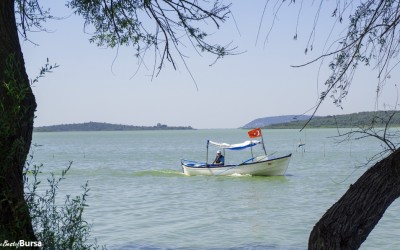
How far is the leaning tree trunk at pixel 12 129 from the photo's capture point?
3740 millimetres

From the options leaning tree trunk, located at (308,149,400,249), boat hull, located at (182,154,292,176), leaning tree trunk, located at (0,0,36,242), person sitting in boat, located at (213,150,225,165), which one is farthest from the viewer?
person sitting in boat, located at (213,150,225,165)

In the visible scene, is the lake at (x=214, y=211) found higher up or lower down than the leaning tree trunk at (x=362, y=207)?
lower down

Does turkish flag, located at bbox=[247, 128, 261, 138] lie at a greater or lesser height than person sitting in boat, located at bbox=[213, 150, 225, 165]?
greater

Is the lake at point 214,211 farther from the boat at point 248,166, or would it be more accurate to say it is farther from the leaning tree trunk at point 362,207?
the leaning tree trunk at point 362,207

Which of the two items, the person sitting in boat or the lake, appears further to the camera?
the person sitting in boat

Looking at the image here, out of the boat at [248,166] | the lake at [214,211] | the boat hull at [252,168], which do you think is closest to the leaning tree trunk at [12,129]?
the lake at [214,211]

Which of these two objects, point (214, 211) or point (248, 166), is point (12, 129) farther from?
point (248, 166)

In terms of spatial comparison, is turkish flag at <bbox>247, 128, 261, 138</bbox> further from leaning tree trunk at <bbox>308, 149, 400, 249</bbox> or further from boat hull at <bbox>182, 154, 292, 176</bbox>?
leaning tree trunk at <bbox>308, 149, 400, 249</bbox>

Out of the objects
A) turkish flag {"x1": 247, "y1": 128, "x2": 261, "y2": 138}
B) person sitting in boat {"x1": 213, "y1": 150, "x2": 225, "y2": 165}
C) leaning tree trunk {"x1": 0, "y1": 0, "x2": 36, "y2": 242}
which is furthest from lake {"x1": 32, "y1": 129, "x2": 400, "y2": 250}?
turkish flag {"x1": 247, "y1": 128, "x2": 261, "y2": 138}

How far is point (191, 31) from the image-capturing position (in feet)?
18.2

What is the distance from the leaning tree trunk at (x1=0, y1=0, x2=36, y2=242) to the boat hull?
27236 mm

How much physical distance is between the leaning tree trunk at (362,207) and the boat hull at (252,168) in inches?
1084

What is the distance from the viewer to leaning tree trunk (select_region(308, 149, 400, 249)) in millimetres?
3576

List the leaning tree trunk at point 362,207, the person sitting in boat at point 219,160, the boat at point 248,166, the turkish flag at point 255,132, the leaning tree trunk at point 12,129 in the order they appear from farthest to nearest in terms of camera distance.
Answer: the person sitting in boat at point 219,160 → the boat at point 248,166 → the turkish flag at point 255,132 → the leaning tree trunk at point 12,129 → the leaning tree trunk at point 362,207
